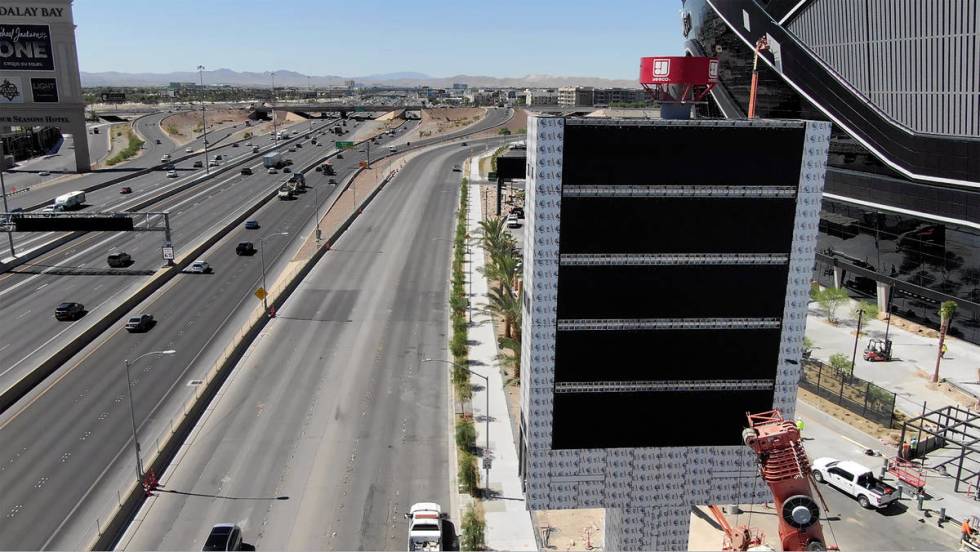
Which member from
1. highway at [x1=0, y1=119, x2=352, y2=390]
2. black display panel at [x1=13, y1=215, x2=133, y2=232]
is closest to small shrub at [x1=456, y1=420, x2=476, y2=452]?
highway at [x1=0, y1=119, x2=352, y2=390]

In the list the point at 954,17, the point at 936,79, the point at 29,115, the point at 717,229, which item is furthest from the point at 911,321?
the point at 29,115

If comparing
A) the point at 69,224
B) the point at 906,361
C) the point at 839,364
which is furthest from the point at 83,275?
the point at 906,361

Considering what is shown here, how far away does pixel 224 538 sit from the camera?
33125mm

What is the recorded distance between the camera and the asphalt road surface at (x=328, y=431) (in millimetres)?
36281

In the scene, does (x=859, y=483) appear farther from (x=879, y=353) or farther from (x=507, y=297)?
(x=507, y=297)

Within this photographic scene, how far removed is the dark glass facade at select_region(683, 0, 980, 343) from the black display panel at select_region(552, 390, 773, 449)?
4232 centimetres

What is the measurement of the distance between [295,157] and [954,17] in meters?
163

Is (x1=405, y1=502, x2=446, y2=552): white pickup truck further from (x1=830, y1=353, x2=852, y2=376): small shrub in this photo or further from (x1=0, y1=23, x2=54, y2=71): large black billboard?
(x1=0, y1=23, x2=54, y2=71): large black billboard

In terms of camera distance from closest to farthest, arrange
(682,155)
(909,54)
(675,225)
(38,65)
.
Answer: (682,155) < (675,225) < (909,54) < (38,65)

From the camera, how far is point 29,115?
130 metres

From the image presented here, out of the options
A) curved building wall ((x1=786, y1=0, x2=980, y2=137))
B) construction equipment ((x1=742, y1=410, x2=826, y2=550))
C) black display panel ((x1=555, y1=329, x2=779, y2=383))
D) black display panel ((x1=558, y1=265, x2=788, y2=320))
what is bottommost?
construction equipment ((x1=742, y1=410, x2=826, y2=550))

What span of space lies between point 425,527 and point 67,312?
161 ft

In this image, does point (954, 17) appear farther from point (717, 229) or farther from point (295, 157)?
point (295, 157)

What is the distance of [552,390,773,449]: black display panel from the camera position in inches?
1148
